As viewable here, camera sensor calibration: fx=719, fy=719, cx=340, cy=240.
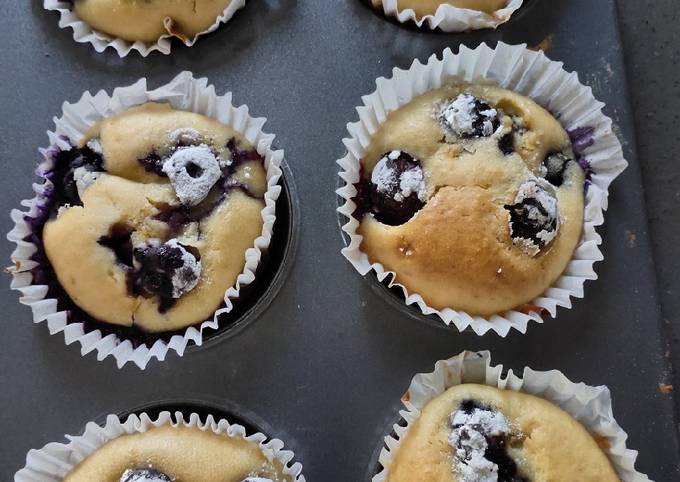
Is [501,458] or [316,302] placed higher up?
[316,302]

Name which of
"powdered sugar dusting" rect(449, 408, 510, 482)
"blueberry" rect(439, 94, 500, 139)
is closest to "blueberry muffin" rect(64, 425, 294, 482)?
"powdered sugar dusting" rect(449, 408, 510, 482)

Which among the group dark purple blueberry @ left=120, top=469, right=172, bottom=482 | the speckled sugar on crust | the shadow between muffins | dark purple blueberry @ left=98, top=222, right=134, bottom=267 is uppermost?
the shadow between muffins

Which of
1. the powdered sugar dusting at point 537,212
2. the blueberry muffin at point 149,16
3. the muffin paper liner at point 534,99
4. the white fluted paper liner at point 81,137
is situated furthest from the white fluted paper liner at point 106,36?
the powdered sugar dusting at point 537,212

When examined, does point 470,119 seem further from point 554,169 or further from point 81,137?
point 81,137

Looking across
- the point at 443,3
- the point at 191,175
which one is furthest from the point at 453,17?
the point at 191,175

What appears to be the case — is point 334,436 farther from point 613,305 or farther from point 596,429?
point 613,305

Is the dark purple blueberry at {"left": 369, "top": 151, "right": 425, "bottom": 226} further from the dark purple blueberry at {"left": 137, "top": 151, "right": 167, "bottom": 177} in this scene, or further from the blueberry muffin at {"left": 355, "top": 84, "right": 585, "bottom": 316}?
the dark purple blueberry at {"left": 137, "top": 151, "right": 167, "bottom": 177}

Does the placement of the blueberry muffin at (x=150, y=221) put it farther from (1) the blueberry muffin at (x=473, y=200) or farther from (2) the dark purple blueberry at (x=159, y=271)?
(1) the blueberry muffin at (x=473, y=200)
